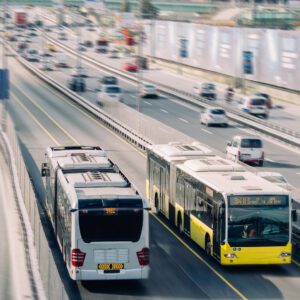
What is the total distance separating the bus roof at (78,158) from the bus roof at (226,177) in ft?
9.16

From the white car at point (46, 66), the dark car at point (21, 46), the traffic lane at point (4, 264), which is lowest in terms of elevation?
the dark car at point (21, 46)

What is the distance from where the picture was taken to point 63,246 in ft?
96.7

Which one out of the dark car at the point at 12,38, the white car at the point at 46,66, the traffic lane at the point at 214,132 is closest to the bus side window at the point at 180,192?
the traffic lane at the point at 214,132

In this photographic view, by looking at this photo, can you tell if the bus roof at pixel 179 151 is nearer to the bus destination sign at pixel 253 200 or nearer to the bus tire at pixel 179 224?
the bus tire at pixel 179 224

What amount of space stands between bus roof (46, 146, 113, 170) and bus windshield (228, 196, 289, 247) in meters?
4.92

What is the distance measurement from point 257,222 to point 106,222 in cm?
500

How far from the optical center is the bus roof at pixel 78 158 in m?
32.0

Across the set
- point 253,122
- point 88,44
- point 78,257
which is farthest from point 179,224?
point 88,44

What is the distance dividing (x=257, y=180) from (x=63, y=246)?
6227mm

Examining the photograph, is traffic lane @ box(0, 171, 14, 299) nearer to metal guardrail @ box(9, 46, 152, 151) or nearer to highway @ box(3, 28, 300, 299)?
highway @ box(3, 28, 300, 299)

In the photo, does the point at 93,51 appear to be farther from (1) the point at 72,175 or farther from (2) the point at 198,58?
(1) the point at 72,175

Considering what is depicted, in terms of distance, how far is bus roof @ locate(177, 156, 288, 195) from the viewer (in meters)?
29.7

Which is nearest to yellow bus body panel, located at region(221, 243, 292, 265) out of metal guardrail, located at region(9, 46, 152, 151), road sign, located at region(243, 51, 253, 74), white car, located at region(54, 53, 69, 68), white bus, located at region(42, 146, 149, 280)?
white bus, located at region(42, 146, 149, 280)

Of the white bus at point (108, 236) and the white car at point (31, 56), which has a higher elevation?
the white bus at point (108, 236)
